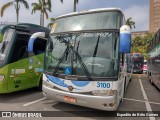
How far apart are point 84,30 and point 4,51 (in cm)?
316

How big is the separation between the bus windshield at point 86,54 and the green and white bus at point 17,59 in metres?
Result: 1.20

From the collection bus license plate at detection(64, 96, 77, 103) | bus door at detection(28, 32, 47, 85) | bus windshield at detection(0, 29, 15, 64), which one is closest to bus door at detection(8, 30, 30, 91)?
bus windshield at detection(0, 29, 15, 64)

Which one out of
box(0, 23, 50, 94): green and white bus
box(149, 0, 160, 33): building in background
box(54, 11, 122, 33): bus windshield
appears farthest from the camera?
box(149, 0, 160, 33): building in background

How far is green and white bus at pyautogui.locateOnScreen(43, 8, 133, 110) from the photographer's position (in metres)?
5.38

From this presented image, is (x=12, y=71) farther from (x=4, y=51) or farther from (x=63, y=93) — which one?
(x=63, y=93)

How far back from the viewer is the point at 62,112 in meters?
6.17

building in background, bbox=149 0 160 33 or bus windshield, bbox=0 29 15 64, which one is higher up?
building in background, bbox=149 0 160 33

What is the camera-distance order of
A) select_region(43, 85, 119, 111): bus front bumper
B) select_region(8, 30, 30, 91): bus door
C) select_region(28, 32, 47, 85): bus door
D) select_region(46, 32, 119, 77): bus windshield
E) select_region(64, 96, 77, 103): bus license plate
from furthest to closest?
1. select_region(28, 32, 47, 85): bus door
2. select_region(8, 30, 30, 91): bus door
3. select_region(64, 96, 77, 103): bus license plate
4. select_region(46, 32, 119, 77): bus windshield
5. select_region(43, 85, 119, 111): bus front bumper

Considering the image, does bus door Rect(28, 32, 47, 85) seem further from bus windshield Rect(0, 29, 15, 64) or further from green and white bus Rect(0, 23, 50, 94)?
bus windshield Rect(0, 29, 15, 64)

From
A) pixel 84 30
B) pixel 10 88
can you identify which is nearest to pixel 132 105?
pixel 84 30

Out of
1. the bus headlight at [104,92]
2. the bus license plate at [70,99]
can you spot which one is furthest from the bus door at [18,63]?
the bus headlight at [104,92]

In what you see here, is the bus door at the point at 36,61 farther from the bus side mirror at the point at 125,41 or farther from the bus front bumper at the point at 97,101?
the bus side mirror at the point at 125,41

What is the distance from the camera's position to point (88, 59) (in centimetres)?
571

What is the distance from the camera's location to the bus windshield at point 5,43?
720 centimetres
